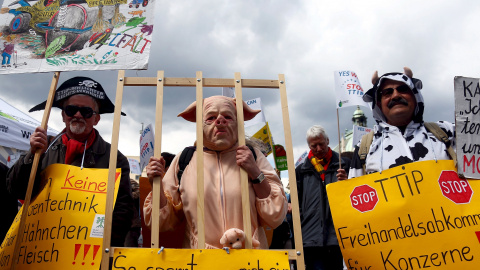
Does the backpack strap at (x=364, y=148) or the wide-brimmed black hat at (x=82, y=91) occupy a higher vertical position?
the wide-brimmed black hat at (x=82, y=91)

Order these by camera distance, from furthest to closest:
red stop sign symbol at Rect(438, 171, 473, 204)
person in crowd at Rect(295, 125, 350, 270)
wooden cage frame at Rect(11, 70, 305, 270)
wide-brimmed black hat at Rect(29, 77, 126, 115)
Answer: person in crowd at Rect(295, 125, 350, 270) < wide-brimmed black hat at Rect(29, 77, 126, 115) < red stop sign symbol at Rect(438, 171, 473, 204) < wooden cage frame at Rect(11, 70, 305, 270)

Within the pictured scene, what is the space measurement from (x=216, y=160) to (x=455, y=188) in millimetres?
1589

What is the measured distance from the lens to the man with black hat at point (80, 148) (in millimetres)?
2756

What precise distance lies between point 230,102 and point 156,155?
661mm

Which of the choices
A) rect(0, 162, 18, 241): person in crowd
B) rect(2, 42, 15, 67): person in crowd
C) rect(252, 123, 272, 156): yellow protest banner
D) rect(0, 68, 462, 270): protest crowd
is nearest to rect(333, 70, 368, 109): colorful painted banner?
rect(252, 123, 272, 156): yellow protest banner

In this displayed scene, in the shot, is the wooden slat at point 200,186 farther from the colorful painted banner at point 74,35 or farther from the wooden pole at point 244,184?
the colorful painted banner at point 74,35

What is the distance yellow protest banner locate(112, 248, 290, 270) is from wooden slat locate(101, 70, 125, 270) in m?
0.08

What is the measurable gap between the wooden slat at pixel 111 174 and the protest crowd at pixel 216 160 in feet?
0.72

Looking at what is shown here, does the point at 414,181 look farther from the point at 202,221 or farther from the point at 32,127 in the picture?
the point at 32,127

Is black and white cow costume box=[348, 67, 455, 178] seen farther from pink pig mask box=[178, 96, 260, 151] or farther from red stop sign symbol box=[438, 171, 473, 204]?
pink pig mask box=[178, 96, 260, 151]

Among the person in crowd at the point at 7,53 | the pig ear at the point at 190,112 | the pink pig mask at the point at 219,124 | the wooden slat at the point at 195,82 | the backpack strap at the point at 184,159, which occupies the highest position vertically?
the person in crowd at the point at 7,53

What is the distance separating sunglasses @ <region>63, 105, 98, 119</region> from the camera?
3.05 m

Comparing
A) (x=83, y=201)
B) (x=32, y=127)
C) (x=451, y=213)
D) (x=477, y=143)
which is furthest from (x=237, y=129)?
(x=32, y=127)

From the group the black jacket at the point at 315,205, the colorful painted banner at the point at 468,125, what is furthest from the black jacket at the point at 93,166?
the colorful painted banner at the point at 468,125
